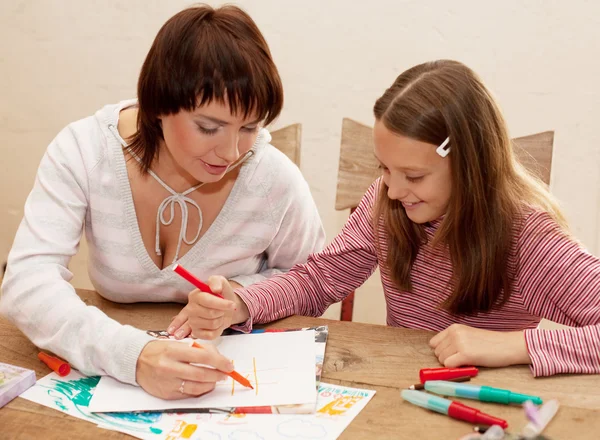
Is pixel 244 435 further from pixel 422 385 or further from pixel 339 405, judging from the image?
pixel 422 385

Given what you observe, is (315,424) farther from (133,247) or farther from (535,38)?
(535,38)

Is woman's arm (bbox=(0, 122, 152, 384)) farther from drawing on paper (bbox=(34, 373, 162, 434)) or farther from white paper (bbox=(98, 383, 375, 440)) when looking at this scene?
white paper (bbox=(98, 383, 375, 440))

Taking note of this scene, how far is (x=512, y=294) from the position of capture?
1216 millimetres

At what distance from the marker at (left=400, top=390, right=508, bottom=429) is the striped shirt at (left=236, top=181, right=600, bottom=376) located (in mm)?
174

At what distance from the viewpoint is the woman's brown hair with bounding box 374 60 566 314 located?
1102 mm

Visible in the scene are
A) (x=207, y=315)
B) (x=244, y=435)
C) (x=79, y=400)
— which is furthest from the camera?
(x=207, y=315)

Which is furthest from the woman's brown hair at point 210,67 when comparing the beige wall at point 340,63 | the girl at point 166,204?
the beige wall at point 340,63

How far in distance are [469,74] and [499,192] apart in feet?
0.67

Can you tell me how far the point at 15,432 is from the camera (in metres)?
0.85

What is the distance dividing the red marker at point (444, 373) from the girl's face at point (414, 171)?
0.31 meters

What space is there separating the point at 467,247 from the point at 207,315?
1.51 ft

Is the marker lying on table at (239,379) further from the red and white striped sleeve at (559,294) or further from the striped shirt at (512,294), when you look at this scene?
the red and white striped sleeve at (559,294)

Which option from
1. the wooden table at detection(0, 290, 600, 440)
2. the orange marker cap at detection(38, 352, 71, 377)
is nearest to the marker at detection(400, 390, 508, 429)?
the wooden table at detection(0, 290, 600, 440)

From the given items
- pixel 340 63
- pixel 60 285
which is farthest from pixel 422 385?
pixel 340 63
